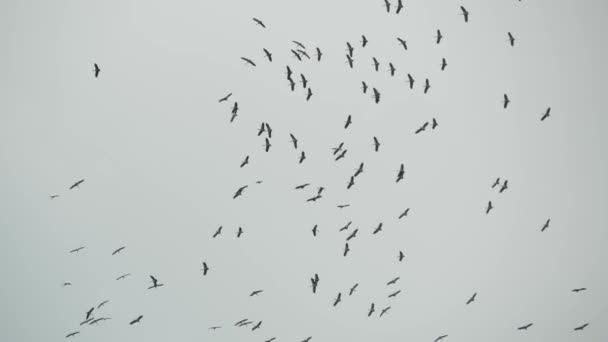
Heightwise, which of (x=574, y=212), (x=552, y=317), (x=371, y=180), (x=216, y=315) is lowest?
(x=552, y=317)

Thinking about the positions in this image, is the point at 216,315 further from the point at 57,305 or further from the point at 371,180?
the point at 371,180

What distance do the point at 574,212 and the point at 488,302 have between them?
1201 inches

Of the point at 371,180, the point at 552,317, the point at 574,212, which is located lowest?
the point at 552,317

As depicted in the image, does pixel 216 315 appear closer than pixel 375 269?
Yes

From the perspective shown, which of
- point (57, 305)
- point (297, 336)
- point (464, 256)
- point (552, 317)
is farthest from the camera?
point (464, 256)

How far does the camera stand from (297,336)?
162625mm

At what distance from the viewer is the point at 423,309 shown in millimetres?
168375

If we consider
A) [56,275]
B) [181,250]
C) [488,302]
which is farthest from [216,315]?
[488,302]

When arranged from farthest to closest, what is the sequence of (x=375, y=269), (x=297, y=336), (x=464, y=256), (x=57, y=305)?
(x=464, y=256)
(x=375, y=269)
(x=297, y=336)
(x=57, y=305)

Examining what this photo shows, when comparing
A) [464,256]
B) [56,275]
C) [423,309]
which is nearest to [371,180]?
[464,256]

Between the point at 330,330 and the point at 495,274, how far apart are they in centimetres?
3487

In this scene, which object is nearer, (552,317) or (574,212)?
(552,317)

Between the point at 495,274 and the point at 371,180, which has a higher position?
the point at 371,180

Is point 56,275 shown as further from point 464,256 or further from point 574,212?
point 574,212
